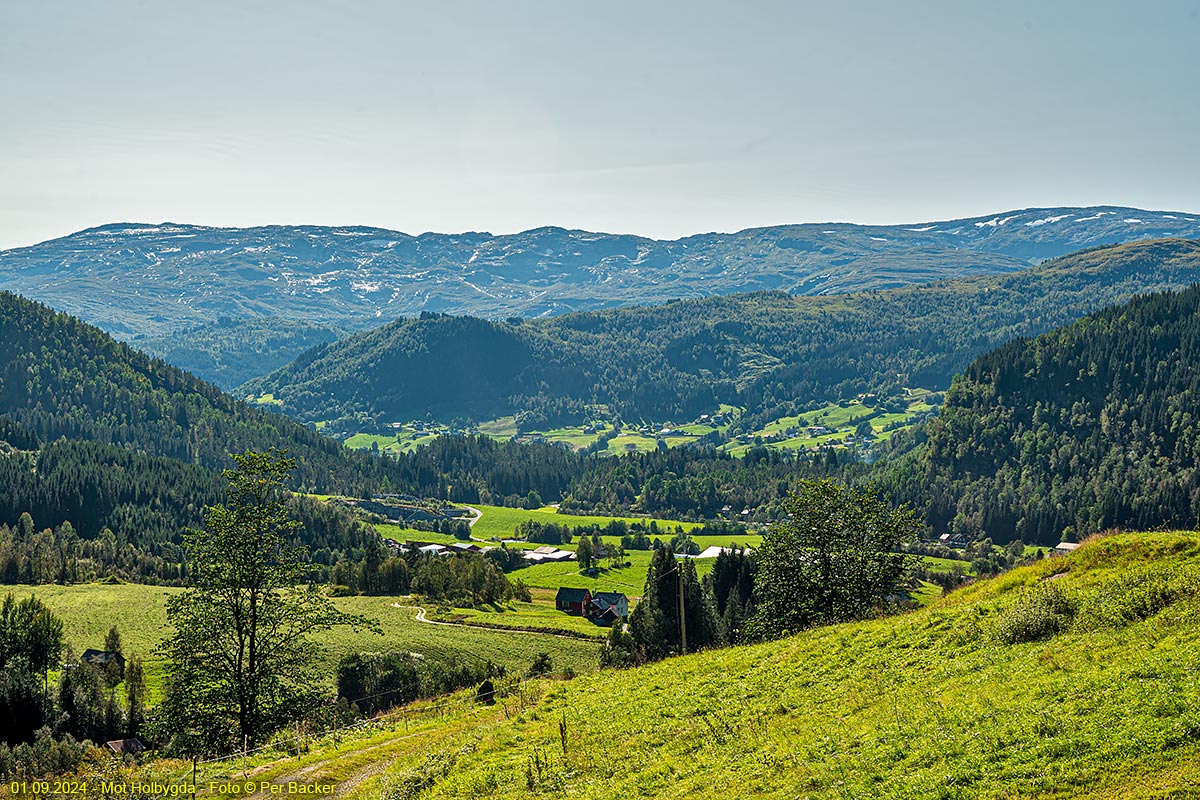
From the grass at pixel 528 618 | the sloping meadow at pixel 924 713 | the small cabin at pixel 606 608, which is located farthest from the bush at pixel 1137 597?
the small cabin at pixel 606 608

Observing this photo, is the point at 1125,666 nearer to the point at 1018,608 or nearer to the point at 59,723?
the point at 1018,608

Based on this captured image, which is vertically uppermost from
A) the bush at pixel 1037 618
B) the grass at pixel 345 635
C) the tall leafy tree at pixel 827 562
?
the bush at pixel 1037 618

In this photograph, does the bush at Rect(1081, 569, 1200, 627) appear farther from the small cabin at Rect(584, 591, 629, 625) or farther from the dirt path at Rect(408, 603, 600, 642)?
the small cabin at Rect(584, 591, 629, 625)

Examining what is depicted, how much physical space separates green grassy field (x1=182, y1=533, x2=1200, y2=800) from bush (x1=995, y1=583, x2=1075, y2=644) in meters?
0.08

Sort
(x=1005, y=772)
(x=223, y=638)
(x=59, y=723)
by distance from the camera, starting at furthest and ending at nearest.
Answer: (x=59, y=723)
(x=223, y=638)
(x=1005, y=772)

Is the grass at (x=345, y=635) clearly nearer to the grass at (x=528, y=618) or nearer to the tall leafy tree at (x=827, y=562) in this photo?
the grass at (x=528, y=618)

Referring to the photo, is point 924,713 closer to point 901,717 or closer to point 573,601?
point 901,717

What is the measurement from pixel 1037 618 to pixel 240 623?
123 feet

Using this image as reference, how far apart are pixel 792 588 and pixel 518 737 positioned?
110 feet

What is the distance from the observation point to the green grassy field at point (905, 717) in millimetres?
20922

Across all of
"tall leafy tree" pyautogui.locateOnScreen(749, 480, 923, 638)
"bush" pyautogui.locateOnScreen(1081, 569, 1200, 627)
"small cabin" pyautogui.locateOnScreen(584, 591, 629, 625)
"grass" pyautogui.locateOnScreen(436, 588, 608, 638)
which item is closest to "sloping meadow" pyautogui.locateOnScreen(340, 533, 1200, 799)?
"bush" pyautogui.locateOnScreen(1081, 569, 1200, 627)

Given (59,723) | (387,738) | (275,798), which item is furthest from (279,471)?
(59,723)

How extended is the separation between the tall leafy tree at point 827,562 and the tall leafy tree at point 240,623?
30446 mm

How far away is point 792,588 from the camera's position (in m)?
63.5
